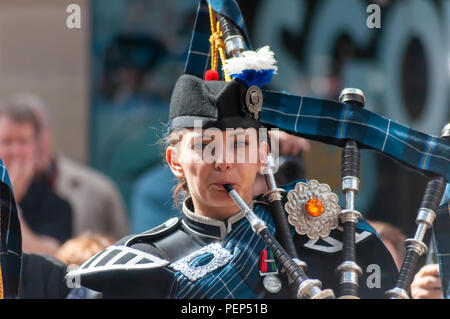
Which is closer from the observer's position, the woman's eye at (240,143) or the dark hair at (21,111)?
the woman's eye at (240,143)

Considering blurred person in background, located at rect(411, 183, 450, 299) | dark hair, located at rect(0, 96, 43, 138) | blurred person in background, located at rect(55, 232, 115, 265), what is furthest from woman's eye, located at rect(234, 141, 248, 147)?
dark hair, located at rect(0, 96, 43, 138)

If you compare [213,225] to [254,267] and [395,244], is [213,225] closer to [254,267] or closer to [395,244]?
[254,267]

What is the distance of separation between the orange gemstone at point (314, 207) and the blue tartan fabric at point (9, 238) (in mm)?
838

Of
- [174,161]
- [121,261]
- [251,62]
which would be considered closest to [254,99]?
[251,62]

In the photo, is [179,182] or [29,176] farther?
[29,176]

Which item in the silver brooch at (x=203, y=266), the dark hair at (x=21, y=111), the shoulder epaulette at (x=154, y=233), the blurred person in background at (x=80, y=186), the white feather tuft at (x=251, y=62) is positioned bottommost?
the silver brooch at (x=203, y=266)

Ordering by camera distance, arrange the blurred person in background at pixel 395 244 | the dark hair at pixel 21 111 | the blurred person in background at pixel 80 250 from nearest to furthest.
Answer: the blurred person in background at pixel 395 244 < the blurred person in background at pixel 80 250 < the dark hair at pixel 21 111

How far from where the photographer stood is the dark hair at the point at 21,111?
588 centimetres

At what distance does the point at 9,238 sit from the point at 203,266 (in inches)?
24.2

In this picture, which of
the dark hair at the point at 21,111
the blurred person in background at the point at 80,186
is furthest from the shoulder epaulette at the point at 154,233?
the dark hair at the point at 21,111

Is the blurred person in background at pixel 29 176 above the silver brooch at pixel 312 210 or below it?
above

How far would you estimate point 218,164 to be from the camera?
2031mm

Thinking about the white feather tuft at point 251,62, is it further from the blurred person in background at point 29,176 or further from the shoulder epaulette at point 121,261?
the blurred person in background at point 29,176
